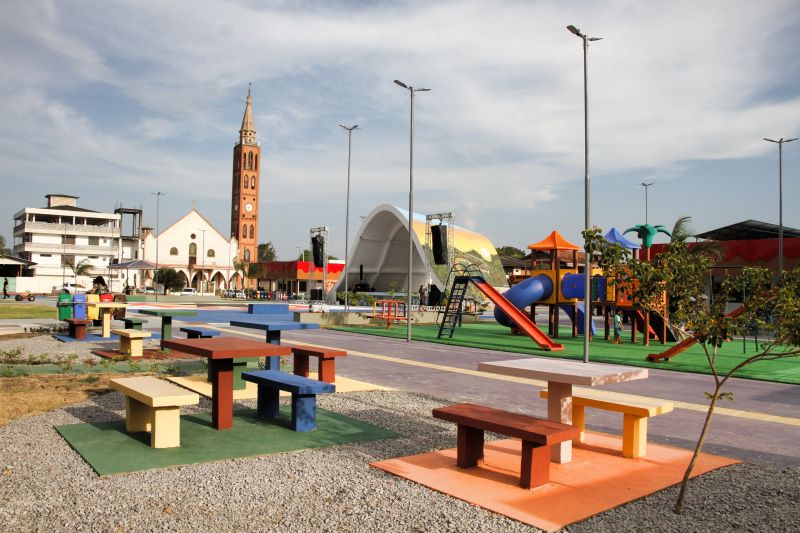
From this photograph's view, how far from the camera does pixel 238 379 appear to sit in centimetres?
1051

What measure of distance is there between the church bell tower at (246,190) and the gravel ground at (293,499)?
89.3 m

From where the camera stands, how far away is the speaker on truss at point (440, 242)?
141 feet

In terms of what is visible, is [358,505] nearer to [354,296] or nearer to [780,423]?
[780,423]

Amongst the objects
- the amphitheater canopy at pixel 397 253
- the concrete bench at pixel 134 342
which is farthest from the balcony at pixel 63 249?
the concrete bench at pixel 134 342

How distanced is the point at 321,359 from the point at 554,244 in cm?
1630

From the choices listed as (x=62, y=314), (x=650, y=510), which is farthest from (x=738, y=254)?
(x=650, y=510)

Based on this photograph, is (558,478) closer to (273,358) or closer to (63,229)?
(273,358)

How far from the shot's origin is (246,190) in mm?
98625

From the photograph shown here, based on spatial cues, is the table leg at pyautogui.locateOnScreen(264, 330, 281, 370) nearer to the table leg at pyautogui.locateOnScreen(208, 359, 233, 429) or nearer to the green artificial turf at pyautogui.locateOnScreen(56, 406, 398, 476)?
the green artificial turf at pyautogui.locateOnScreen(56, 406, 398, 476)

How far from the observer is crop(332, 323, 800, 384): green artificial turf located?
14734mm

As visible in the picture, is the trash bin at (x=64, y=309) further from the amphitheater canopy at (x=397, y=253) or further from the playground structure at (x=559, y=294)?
the amphitheater canopy at (x=397, y=253)

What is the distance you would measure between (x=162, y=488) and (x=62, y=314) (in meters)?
16.2

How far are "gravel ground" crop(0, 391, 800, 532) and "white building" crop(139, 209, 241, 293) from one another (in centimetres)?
7405

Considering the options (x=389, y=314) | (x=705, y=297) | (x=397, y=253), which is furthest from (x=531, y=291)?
(x=397, y=253)
